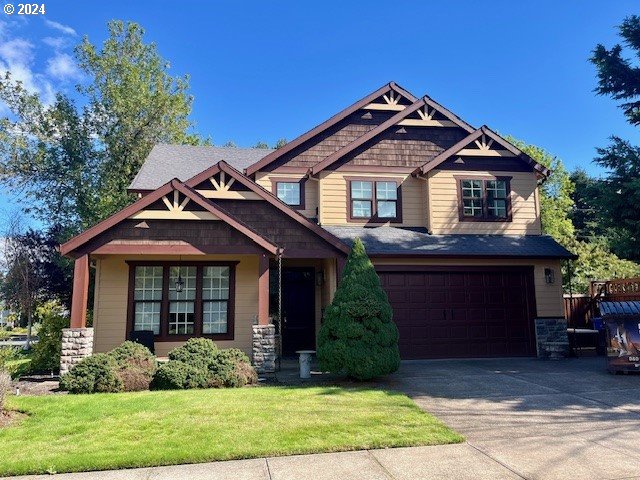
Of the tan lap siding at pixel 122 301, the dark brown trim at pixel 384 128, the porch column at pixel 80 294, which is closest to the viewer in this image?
the porch column at pixel 80 294

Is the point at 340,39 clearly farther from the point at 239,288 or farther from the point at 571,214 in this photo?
the point at 571,214

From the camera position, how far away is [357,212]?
13984 millimetres

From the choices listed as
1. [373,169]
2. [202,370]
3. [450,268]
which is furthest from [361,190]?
[202,370]

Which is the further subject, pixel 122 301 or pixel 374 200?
pixel 374 200

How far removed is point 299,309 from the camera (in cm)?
1416

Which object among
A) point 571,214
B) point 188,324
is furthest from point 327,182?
point 571,214

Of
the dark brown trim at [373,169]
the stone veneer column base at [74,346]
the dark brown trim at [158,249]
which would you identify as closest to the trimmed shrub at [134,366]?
the stone veneer column base at [74,346]

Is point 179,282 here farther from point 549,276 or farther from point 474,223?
point 549,276

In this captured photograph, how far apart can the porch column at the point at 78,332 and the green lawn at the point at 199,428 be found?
1.69 m

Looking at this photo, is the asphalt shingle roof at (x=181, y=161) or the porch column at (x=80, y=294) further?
the asphalt shingle roof at (x=181, y=161)

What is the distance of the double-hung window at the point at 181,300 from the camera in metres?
11.9

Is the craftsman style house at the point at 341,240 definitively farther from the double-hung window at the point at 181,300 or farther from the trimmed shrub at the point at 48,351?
the trimmed shrub at the point at 48,351

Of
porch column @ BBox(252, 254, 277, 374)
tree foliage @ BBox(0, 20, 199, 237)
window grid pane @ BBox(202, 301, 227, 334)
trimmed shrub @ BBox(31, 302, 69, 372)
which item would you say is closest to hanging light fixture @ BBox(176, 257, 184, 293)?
window grid pane @ BBox(202, 301, 227, 334)

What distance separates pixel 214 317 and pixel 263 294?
236 cm
